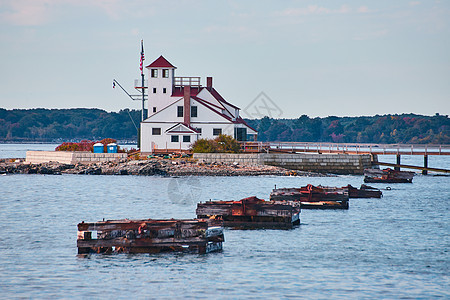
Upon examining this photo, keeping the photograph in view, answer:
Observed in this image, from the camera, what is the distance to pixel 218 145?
65062 mm

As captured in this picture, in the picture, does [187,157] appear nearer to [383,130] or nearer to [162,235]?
[162,235]

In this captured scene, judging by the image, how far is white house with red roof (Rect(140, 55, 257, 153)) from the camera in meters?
68.8

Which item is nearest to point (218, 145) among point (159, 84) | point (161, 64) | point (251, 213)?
point (159, 84)

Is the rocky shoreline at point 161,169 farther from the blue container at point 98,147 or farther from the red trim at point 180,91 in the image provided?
the red trim at point 180,91

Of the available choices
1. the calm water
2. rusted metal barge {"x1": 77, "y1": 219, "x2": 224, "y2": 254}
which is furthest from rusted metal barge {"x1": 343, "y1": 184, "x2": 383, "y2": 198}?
rusted metal barge {"x1": 77, "y1": 219, "x2": 224, "y2": 254}

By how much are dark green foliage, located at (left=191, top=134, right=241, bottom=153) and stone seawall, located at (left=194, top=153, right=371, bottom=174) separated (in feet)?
5.47

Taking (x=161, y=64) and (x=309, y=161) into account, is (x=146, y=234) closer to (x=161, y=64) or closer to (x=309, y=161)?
(x=309, y=161)

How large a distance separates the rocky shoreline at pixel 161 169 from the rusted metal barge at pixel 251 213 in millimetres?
33776

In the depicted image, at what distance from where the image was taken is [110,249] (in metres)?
20.0

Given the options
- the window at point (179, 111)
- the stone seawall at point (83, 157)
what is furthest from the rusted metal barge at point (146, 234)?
the window at point (179, 111)

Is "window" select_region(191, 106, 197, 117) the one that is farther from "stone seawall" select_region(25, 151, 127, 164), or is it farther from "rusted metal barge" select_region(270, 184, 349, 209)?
"rusted metal barge" select_region(270, 184, 349, 209)

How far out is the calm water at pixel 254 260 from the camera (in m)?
16.0

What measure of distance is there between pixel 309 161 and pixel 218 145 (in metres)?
9.17

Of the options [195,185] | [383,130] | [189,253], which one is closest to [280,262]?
[189,253]
